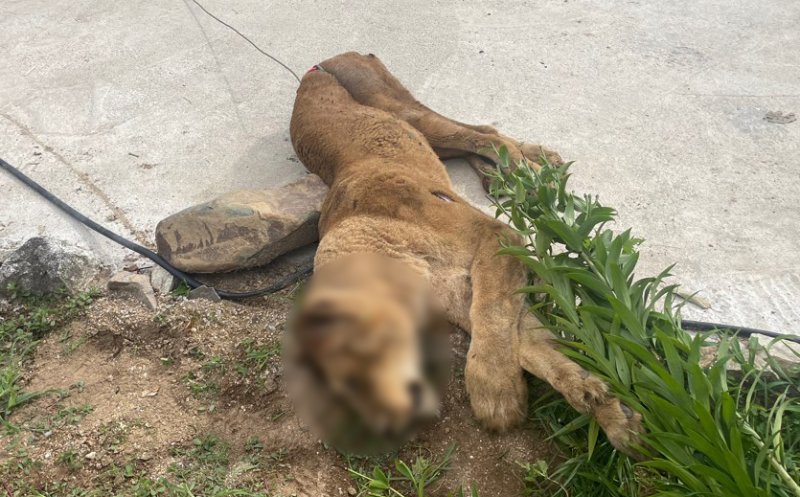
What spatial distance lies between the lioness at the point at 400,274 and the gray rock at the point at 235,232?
0.38 m

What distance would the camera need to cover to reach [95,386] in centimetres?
390

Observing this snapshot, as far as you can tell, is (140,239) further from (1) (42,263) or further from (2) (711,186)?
(2) (711,186)

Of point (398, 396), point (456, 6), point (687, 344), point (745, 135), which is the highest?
point (398, 396)

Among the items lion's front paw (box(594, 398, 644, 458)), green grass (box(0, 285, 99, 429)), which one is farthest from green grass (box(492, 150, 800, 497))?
green grass (box(0, 285, 99, 429))

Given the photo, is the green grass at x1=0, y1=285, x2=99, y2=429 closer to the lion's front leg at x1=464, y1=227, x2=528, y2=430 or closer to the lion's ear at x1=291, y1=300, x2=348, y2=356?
the lion's front leg at x1=464, y1=227, x2=528, y2=430

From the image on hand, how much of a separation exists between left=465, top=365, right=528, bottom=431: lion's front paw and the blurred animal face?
7.08 feet

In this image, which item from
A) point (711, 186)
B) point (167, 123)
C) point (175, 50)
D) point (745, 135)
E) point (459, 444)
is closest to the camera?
point (459, 444)

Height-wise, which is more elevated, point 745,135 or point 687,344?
point 687,344

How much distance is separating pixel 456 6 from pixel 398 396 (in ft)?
24.6

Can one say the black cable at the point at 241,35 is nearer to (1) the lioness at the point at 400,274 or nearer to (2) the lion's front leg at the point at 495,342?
(1) the lioness at the point at 400,274

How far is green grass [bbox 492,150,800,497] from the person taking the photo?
7.88ft

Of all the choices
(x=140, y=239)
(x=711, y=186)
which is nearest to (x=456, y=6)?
(x=711, y=186)

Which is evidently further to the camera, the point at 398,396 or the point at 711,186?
the point at 711,186

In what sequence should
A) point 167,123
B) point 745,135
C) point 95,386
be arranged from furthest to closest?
1. point 167,123
2. point 745,135
3. point 95,386
